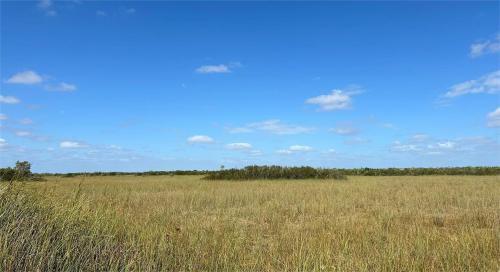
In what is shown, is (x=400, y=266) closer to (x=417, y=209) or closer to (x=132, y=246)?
(x=132, y=246)

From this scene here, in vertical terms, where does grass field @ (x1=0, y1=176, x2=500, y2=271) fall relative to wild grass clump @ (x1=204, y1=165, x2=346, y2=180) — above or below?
below

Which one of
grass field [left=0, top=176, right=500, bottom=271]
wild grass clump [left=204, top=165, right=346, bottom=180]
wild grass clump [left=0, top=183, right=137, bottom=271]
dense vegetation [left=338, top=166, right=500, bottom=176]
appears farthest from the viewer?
dense vegetation [left=338, top=166, right=500, bottom=176]

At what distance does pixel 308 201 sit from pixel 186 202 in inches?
143

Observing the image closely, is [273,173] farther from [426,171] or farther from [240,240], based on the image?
[240,240]

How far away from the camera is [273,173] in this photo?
3212 cm

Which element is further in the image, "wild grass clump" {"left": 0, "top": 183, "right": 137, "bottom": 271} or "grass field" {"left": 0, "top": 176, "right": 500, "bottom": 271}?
"grass field" {"left": 0, "top": 176, "right": 500, "bottom": 271}

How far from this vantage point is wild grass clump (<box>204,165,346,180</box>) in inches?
1254

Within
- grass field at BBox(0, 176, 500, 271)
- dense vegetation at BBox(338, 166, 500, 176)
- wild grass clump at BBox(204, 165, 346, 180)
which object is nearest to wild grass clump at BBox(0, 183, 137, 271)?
grass field at BBox(0, 176, 500, 271)

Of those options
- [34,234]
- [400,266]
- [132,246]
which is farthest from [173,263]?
[400,266]

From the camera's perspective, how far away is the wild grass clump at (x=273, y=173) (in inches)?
1254

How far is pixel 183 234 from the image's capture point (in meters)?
7.77

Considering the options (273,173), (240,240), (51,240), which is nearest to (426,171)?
(273,173)

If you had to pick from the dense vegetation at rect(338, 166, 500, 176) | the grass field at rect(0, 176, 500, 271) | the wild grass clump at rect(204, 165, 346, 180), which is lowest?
the grass field at rect(0, 176, 500, 271)

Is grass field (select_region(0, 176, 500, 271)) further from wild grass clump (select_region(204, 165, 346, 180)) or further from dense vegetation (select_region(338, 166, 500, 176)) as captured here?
dense vegetation (select_region(338, 166, 500, 176))
